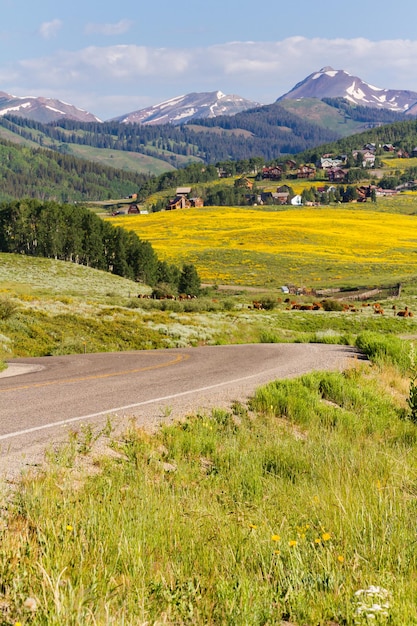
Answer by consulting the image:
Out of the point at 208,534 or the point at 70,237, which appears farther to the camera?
the point at 70,237

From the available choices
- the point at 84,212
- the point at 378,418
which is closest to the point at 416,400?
the point at 378,418

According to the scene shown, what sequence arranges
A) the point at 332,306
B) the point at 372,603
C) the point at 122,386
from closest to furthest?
the point at 372,603, the point at 122,386, the point at 332,306

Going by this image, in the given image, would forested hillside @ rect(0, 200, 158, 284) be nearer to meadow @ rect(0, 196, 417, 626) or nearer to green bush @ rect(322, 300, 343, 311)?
green bush @ rect(322, 300, 343, 311)

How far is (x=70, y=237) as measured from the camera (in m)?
85.2

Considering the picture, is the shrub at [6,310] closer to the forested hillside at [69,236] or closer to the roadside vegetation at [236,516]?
the roadside vegetation at [236,516]

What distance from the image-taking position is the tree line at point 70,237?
83625 millimetres

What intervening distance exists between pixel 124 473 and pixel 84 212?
85.7 m

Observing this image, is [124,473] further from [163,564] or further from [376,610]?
[376,610]

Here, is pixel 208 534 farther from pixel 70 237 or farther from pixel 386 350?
pixel 70 237

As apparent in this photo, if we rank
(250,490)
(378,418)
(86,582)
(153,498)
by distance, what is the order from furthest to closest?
(378,418)
(250,490)
(153,498)
(86,582)

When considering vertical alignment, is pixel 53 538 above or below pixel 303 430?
above

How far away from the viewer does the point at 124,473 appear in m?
6.33

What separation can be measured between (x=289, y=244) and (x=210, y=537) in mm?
96756

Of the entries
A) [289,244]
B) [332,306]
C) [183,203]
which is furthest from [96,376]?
[183,203]
